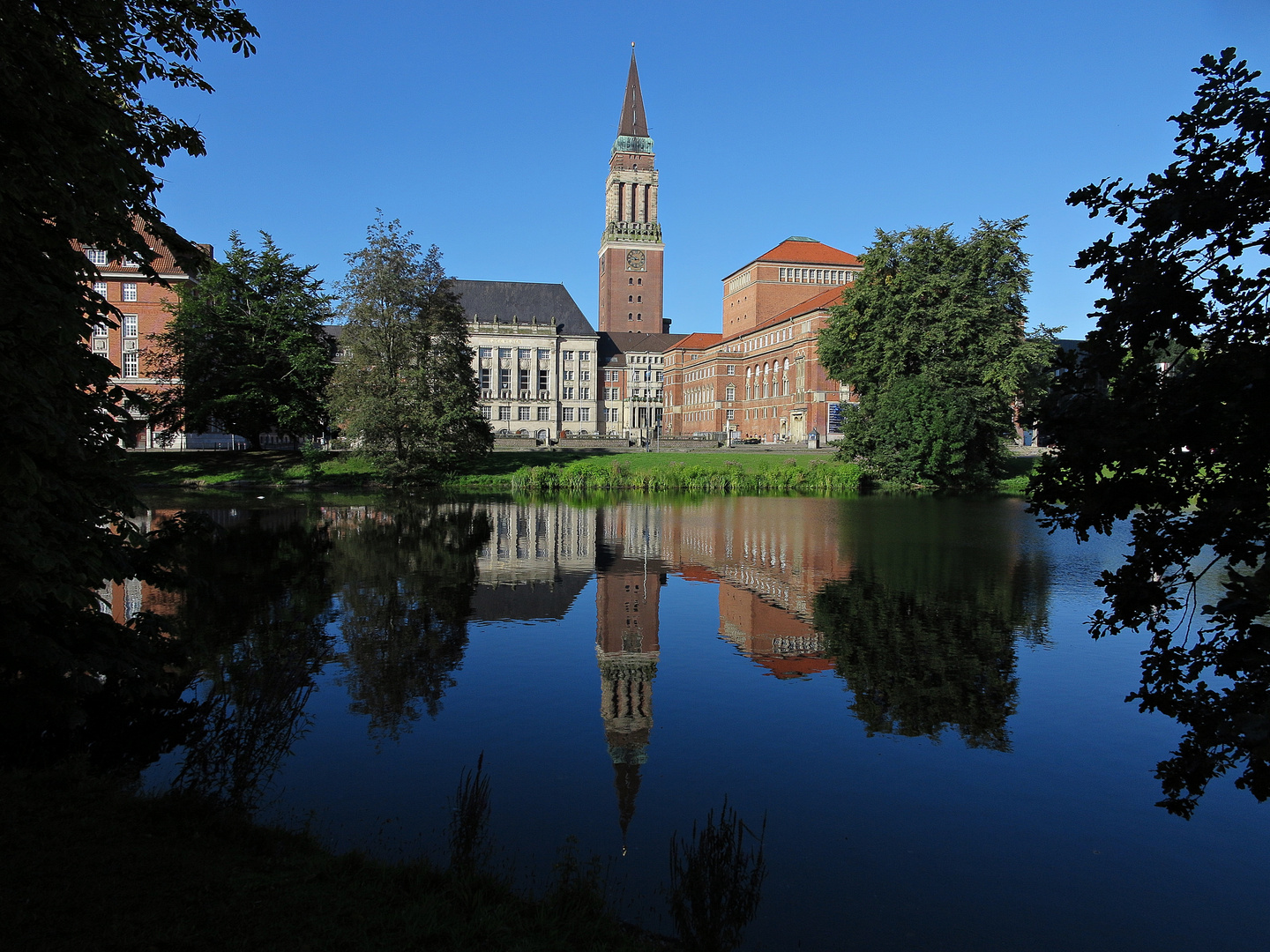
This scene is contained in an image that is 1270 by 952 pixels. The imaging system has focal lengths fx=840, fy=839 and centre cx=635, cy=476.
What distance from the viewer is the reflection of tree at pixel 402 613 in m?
→ 10.3

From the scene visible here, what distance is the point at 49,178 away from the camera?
6.35 meters

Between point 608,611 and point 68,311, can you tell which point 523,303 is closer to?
point 608,611

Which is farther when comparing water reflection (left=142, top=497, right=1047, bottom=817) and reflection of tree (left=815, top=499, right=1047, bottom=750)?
reflection of tree (left=815, top=499, right=1047, bottom=750)

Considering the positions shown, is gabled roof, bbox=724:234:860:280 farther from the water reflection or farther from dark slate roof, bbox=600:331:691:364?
the water reflection

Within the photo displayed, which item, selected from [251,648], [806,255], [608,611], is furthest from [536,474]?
[806,255]

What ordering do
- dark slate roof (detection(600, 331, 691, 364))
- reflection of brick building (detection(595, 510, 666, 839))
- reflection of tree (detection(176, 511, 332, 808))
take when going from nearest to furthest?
reflection of tree (detection(176, 511, 332, 808)) < reflection of brick building (detection(595, 510, 666, 839)) < dark slate roof (detection(600, 331, 691, 364))

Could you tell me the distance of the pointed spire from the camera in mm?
116500

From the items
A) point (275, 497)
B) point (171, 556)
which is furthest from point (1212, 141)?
point (275, 497)

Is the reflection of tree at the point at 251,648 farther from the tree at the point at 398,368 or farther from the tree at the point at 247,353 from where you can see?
the tree at the point at 247,353

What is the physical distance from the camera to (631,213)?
117312mm

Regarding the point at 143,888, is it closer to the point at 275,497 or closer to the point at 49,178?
the point at 49,178

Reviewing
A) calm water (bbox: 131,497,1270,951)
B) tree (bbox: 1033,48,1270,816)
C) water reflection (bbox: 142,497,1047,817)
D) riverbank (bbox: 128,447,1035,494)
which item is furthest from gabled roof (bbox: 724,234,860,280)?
tree (bbox: 1033,48,1270,816)

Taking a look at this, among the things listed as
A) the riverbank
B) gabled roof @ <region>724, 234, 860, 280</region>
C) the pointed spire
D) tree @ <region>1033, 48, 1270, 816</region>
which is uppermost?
the pointed spire

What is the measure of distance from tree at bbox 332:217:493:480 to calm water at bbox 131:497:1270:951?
25887 mm
